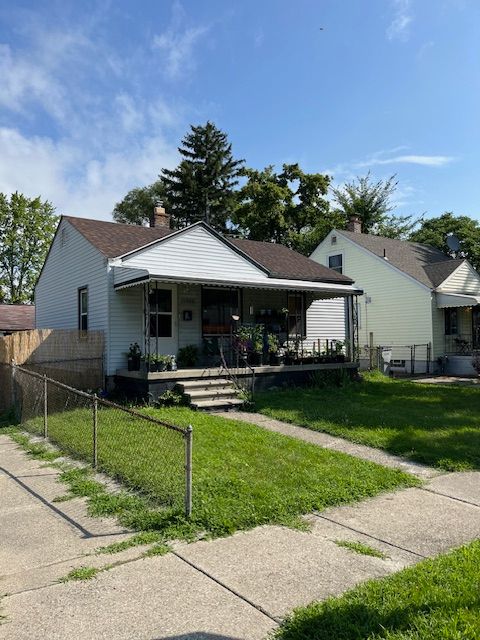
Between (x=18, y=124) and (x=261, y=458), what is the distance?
16203 mm

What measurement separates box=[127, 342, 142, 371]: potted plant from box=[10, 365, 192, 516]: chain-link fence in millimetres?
1801

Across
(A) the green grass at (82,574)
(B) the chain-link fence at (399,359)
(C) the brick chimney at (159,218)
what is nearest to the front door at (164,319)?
(C) the brick chimney at (159,218)

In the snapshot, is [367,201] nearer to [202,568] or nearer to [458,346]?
[458,346]

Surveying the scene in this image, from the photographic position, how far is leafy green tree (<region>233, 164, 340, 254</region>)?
35531mm

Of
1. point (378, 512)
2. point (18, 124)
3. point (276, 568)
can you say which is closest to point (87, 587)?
point (276, 568)

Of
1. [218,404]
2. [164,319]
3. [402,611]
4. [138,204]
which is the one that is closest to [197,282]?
[164,319]

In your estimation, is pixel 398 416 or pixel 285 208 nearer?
pixel 398 416

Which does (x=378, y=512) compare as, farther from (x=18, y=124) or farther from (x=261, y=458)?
(x=18, y=124)

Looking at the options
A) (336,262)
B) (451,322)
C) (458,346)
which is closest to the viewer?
(458,346)

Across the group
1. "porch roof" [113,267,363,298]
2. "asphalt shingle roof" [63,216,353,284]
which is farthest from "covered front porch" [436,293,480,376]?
"porch roof" [113,267,363,298]

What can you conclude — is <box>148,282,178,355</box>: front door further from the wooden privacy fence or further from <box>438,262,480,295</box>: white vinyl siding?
<box>438,262,480,295</box>: white vinyl siding

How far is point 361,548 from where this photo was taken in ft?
13.5

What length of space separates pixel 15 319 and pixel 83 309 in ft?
50.9

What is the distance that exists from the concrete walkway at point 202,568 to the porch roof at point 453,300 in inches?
629
